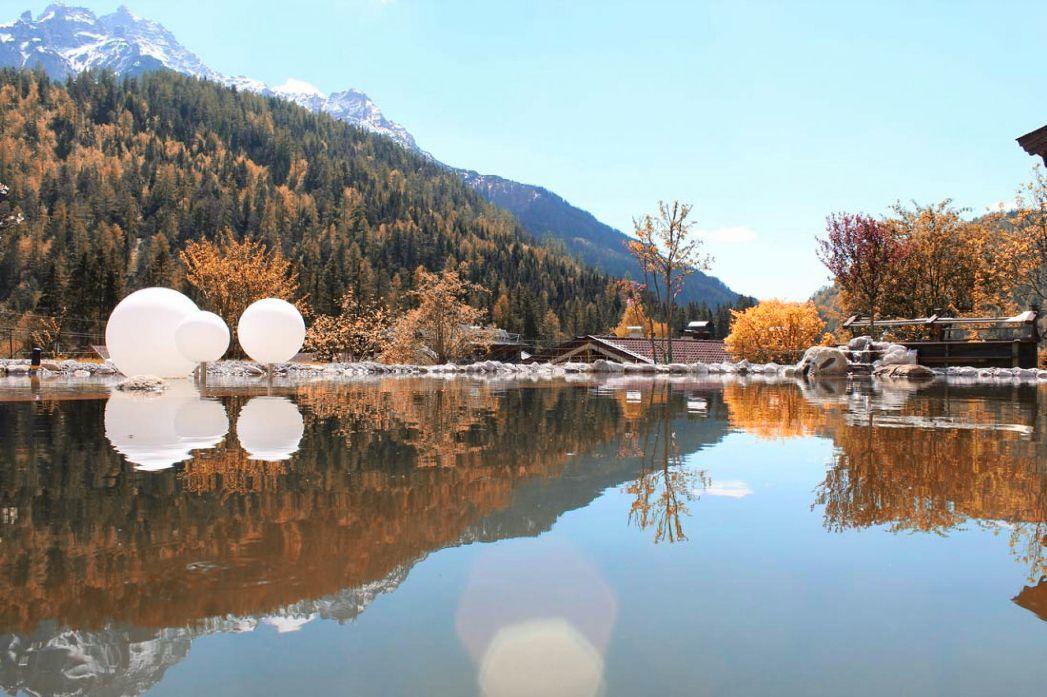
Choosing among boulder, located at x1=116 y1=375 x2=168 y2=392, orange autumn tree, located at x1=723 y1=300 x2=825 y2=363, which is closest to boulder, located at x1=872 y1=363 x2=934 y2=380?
orange autumn tree, located at x1=723 y1=300 x2=825 y2=363

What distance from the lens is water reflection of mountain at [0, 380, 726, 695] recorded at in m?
1.79

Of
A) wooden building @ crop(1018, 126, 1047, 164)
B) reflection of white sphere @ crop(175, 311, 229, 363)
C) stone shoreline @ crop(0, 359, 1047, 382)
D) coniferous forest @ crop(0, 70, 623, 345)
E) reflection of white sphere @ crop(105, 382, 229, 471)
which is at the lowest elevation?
reflection of white sphere @ crop(105, 382, 229, 471)

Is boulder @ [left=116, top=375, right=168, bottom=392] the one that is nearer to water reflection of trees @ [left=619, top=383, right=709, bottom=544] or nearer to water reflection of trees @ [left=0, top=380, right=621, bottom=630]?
water reflection of trees @ [left=0, top=380, right=621, bottom=630]

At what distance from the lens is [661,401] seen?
401 inches

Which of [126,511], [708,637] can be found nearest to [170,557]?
[126,511]

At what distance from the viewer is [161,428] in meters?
6.13

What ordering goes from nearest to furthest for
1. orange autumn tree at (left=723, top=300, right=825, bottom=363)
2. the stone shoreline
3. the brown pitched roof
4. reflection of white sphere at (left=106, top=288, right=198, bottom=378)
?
reflection of white sphere at (left=106, top=288, right=198, bottom=378) → the stone shoreline → orange autumn tree at (left=723, top=300, right=825, bottom=363) → the brown pitched roof

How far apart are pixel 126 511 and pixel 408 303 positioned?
299 feet

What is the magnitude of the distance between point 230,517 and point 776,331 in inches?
1194

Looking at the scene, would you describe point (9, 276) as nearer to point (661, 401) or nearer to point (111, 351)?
point (111, 351)

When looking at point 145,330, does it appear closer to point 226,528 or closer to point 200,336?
point 200,336

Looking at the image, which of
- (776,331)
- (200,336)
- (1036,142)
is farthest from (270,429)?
(776,331)

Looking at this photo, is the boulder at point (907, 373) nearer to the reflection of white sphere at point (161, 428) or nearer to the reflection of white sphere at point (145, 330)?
the reflection of white sphere at point (161, 428)

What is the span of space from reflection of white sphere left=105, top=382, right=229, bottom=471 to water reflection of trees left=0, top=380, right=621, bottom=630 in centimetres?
18
